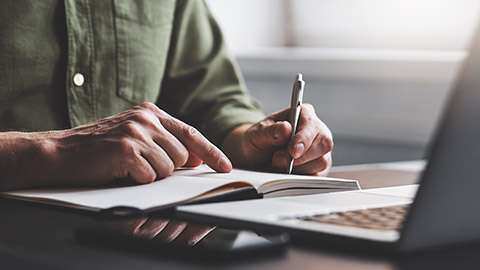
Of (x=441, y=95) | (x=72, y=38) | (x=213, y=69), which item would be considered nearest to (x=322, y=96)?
(x=441, y=95)

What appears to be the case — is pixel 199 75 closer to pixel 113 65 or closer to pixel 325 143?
pixel 113 65

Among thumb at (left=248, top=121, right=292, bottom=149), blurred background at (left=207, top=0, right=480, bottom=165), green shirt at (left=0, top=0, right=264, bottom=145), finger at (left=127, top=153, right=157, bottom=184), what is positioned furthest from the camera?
blurred background at (left=207, top=0, right=480, bottom=165)

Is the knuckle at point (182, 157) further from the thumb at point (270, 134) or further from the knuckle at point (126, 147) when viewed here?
the thumb at point (270, 134)

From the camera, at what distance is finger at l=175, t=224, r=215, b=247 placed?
1.51 feet

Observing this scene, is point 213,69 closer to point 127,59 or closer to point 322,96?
point 127,59

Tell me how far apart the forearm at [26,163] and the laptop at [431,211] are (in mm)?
251

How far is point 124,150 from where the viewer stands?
71cm

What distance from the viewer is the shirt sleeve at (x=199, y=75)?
4.23 feet

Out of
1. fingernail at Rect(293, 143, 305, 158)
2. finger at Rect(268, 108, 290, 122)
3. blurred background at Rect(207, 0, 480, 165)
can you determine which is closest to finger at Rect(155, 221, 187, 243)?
fingernail at Rect(293, 143, 305, 158)

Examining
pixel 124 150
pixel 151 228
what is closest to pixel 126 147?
pixel 124 150

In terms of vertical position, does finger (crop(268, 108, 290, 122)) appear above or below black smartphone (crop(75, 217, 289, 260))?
below

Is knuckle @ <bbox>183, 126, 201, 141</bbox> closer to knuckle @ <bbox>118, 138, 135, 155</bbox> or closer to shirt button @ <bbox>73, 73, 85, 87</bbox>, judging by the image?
knuckle @ <bbox>118, 138, 135, 155</bbox>

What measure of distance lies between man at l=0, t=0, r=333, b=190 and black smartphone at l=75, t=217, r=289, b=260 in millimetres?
203

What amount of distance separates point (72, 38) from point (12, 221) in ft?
2.02
